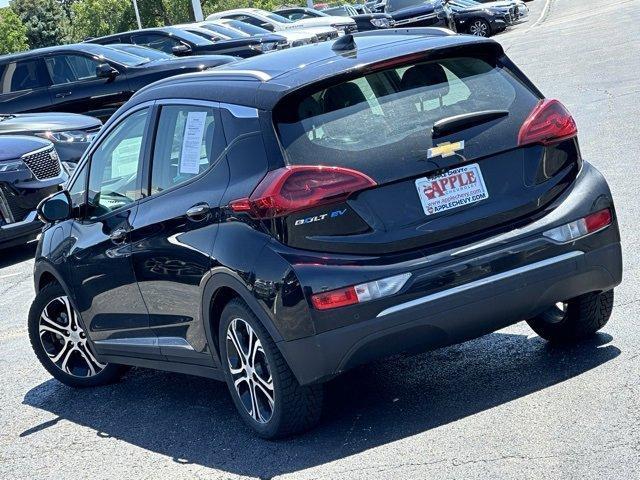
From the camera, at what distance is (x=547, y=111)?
5723mm

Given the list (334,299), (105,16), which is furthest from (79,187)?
(105,16)

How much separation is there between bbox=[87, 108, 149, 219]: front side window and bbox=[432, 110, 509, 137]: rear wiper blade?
5.66ft

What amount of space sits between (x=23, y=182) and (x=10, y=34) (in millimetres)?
87861

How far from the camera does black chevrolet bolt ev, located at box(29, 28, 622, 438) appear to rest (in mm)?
5254

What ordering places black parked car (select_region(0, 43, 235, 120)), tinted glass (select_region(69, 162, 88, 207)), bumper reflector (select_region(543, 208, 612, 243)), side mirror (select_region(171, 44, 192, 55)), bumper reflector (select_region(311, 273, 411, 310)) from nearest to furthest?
bumper reflector (select_region(311, 273, 411, 310)) → bumper reflector (select_region(543, 208, 612, 243)) → tinted glass (select_region(69, 162, 88, 207)) → black parked car (select_region(0, 43, 235, 120)) → side mirror (select_region(171, 44, 192, 55))

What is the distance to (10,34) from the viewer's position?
9688 centimetres

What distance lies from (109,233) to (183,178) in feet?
2.79

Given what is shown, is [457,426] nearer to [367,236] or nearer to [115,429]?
[367,236]

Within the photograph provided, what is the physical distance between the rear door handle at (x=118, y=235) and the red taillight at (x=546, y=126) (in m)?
2.15

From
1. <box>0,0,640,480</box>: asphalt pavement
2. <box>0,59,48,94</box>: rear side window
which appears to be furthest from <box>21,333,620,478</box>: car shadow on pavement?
<box>0,59,48,94</box>: rear side window

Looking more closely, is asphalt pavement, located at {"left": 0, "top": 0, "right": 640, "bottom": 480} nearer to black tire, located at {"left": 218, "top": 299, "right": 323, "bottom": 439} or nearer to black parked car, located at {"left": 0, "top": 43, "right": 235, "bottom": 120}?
black tire, located at {"left": 218, "top": 299, "right": 323, "bottom": 439}

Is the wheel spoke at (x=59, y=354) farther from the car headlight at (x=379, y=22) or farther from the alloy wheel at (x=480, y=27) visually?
the alloy wheel at (x=480, y=27)

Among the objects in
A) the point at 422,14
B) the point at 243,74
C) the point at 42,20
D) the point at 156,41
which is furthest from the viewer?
the point at 42,20

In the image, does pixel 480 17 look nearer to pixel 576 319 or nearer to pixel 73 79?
pixel 73 79
